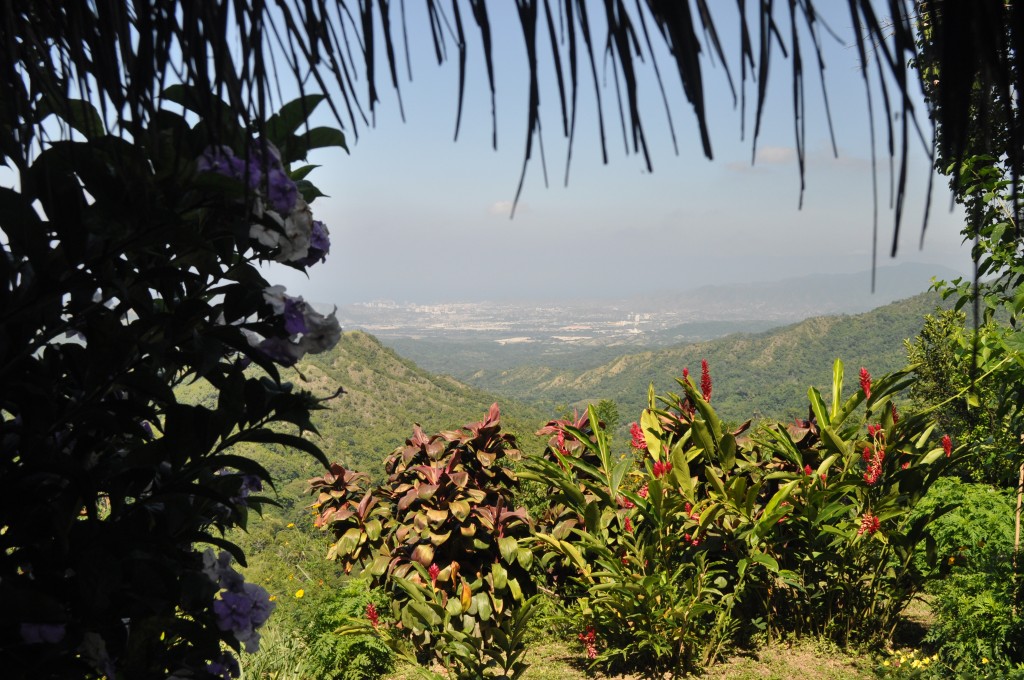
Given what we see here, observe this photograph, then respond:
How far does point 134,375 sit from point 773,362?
3100 inches

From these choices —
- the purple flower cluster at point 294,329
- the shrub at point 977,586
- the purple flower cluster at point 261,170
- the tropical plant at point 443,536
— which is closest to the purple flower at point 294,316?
the purple flower cluster at point 294,329

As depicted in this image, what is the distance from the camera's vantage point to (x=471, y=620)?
9.18ft

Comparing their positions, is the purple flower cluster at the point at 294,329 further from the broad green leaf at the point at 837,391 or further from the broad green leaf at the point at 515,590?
the broad green leaf at the point at 837,391

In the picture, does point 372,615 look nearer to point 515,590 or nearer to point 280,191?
point 515,590

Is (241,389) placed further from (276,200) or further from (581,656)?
(581,656)

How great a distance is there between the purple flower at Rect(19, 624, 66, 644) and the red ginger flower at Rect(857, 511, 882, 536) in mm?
2710

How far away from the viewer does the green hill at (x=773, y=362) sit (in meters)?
63.7

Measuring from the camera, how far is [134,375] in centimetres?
90

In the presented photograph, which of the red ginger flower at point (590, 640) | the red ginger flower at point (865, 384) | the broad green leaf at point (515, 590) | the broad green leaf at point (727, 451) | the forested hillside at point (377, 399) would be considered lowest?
the forested hillside at point (377, 399)

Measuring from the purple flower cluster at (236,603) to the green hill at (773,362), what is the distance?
56.2 metres

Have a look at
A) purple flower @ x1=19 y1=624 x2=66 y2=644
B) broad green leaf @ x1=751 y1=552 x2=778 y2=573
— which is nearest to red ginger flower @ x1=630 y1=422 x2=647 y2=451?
broad green leaf @ x1=751 y1=552 x2=778 y2=573

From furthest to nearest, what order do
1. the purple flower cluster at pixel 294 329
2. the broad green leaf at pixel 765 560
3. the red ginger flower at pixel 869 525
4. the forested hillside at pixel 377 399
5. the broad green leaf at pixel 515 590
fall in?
the forested hillside at pixel 377 399
the broad green leaf at pixel 515 590
the red ginger flower at pixel 869 525
the broad green leaf at pixel 765 560
the purple flower cluster at pixel 294 329

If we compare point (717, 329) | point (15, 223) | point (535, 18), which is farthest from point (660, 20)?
point (717, 329)

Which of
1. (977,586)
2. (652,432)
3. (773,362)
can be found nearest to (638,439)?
(652,432)
